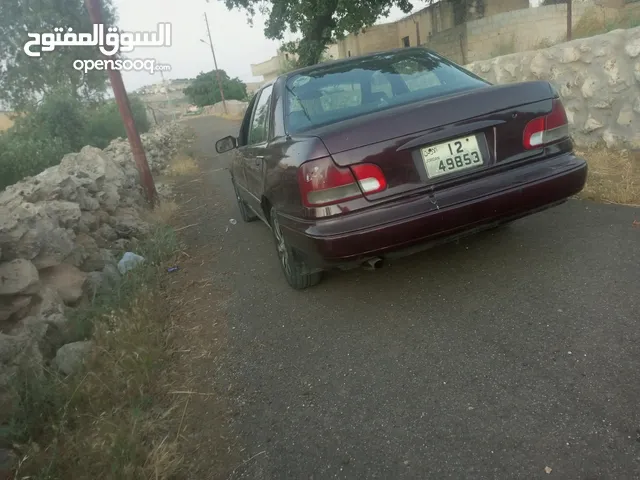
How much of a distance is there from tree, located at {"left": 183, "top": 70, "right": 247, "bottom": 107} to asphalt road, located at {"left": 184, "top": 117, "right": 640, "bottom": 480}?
64.3 m

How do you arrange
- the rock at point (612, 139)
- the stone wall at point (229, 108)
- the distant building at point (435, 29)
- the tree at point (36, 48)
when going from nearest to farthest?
the rock at point (612, 139) < the distant building at point (435, 29) < the tree at point (36, 48) < the stone wall at point (229, 108)

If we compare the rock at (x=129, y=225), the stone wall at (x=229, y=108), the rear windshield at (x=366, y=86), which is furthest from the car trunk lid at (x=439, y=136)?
the stone wall at (x=229, y=108)

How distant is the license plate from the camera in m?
2.64

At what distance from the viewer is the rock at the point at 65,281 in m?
3.69

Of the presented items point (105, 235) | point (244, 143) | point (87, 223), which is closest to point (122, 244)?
point (105, 235)

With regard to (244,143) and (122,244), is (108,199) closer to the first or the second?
(122,244)

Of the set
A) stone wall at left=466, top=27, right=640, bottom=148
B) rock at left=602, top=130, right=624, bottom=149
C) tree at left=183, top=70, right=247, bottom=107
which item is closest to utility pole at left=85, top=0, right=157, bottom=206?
stone wall at left=466, top=27, right=640, bottom=148

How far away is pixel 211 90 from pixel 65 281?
66.3m

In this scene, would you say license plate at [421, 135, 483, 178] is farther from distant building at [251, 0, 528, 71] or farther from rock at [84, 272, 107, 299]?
distant building at [251, 0, 528, 71]

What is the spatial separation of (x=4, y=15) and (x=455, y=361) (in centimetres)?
3612

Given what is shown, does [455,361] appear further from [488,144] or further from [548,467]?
[488,144]

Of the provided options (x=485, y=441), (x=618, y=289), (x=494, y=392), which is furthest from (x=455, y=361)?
(x=618, y=289)

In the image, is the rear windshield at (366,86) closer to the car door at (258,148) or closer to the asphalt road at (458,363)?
the car door at (258,148)

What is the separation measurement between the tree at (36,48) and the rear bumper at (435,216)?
31034 millimetres
